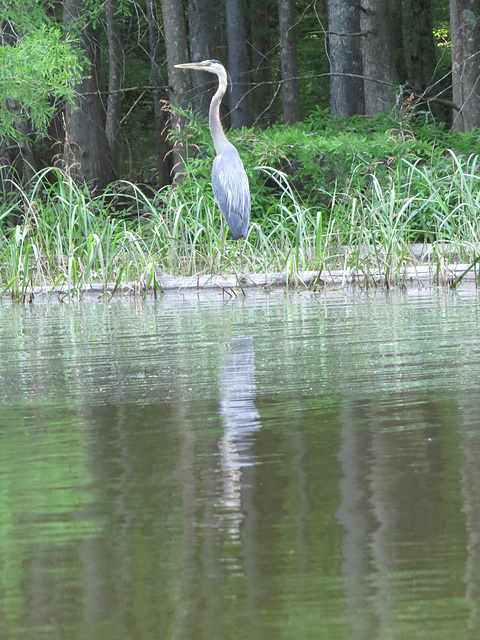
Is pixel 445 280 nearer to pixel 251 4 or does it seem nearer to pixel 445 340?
pixel 445 340

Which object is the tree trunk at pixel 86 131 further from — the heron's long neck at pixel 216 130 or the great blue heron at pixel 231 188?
the great blue heron at pixel 231 188

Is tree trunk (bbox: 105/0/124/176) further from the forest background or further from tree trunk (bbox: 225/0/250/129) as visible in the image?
tree trunk (bbox: 225/0/250/129)

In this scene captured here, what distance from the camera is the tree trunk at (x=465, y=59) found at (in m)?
14.6

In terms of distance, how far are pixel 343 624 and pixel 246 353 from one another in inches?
121

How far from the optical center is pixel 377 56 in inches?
567

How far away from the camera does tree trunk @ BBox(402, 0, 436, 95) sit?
20.0 metres

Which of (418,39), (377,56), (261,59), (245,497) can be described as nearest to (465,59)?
(377,56)

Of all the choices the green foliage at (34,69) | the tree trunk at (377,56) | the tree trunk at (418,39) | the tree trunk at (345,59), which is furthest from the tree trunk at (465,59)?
the green foliage at (34,69)

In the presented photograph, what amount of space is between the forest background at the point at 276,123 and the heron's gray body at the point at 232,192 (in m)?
0.37

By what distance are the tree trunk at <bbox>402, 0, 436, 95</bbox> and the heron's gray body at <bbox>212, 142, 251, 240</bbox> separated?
11.5 m

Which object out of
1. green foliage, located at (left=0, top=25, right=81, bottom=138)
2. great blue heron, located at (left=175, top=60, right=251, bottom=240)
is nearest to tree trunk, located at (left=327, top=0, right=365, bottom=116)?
green foliage, located at (left=0, top=25, right=81, bottom=138)

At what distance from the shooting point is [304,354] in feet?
13.8

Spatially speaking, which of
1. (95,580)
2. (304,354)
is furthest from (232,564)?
(304,354)

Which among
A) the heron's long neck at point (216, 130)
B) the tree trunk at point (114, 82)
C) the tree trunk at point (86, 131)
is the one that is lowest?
the heron's long neck at point (216, 130)
